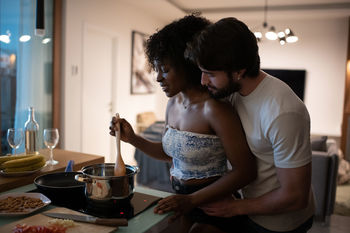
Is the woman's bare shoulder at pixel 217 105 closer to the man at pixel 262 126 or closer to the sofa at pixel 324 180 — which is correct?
the man at pixel 262 126

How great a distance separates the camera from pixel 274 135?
3.45 feet

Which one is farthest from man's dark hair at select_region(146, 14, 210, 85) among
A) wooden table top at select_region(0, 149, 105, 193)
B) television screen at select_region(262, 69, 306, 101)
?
television screen at select_region(262, 69, 306, 101)

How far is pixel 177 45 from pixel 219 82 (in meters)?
0.25

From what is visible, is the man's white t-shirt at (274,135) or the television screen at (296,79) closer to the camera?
the man's white t-shirt at (274,135)

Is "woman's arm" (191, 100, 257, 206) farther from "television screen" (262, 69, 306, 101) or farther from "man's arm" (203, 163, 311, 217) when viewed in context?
"television screen" (262, 69, 306, 101)

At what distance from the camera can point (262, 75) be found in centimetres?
116

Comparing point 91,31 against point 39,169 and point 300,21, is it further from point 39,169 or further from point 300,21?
point 300,21

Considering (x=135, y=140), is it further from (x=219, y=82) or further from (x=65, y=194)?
(x=219, y=82)

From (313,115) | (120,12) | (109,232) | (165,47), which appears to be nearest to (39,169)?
(109,232)

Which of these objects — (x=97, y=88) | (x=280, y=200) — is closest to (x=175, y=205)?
(x=280, y=200)

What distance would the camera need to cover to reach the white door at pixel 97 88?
441 centimetres

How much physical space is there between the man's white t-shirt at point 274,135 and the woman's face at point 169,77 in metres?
0.22

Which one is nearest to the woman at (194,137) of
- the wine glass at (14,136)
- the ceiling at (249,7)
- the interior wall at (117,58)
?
the wine glass at (14,136)

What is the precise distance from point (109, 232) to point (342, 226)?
9.81 ft
